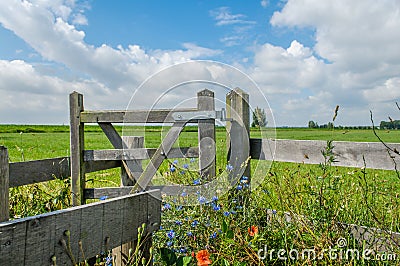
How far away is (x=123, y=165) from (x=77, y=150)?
81cm

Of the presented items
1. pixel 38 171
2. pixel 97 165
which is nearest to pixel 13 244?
pixel 38 171

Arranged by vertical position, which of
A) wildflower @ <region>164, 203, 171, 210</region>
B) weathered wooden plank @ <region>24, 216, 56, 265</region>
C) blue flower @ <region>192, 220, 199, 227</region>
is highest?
weathered wooden plank @ <region>24, 216, 56, 265</region>

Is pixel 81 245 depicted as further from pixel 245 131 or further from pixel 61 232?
pixel 245 131

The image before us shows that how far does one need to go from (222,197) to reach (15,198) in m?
2.75

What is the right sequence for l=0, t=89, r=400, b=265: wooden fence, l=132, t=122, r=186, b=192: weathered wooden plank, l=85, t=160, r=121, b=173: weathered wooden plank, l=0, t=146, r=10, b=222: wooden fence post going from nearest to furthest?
l=0, t=89, r=400, b=265: wooden fence, l=0, t=146, r=10, b=222: wooden fence post, l=132, t=122, r=186, b=192: weathered wooden plank, l=85, t=160, r=121, b=173: weathered wooden plank

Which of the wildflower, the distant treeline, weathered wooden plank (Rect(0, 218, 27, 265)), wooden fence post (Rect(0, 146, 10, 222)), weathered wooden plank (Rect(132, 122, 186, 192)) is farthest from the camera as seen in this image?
weathered wooden plank (Rect(132, 122, 186, 192))

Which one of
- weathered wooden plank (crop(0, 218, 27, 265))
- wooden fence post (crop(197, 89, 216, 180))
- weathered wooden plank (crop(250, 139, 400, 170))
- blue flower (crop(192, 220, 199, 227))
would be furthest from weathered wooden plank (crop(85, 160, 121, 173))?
weathered wooden plank (crop(0, 218, 27, 265))

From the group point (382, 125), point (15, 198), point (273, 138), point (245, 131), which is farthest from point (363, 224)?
point (15, 198)

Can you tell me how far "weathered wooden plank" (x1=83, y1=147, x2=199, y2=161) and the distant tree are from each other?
763mm

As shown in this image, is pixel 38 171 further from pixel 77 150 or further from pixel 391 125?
pixel 391 125

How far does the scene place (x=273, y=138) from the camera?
4383 millimetres

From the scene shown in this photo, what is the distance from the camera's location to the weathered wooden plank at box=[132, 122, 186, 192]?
4414 mm

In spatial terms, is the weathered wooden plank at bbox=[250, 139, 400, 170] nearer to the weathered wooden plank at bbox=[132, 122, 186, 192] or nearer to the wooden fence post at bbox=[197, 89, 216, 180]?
the wooden fence post at bbox=[197, 89, 216, 180]

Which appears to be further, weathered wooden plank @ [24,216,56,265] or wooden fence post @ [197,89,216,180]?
wooden fence post @ [197,89,216,180]
